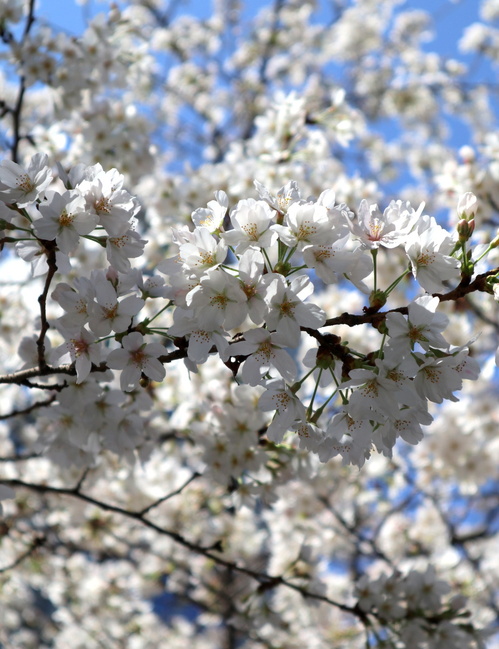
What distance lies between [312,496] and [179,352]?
10.3ft

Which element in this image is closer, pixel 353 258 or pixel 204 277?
pixel 204 277

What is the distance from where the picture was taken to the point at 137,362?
143cm

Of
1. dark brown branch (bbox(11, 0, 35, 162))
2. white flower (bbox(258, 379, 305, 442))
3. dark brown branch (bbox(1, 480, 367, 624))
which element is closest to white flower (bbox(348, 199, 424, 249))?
white flower (bbox(258, 379, 305, 442))

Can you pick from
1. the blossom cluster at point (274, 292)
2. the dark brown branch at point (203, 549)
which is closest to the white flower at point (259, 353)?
the blossom cluster at point (274, 292)

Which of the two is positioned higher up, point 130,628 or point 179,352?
point 130,628

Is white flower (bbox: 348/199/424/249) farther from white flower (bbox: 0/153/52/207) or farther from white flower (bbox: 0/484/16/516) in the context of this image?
white flower (bbox: 0/484/16/516)

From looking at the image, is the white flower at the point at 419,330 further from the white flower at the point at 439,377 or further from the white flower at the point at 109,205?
the white flower at the point at 109,205

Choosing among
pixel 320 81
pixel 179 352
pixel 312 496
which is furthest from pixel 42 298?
pixel 320 81

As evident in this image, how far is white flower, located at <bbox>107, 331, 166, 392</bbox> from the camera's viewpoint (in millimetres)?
1418

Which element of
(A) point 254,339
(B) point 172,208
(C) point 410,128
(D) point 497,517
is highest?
(C) point 410,128

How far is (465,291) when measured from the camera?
137cm

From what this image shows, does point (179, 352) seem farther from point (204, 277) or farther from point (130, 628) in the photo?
point (130, 628)

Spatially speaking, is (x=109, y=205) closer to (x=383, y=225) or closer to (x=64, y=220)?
(x=64, y=220)

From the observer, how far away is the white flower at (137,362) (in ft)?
4.65
